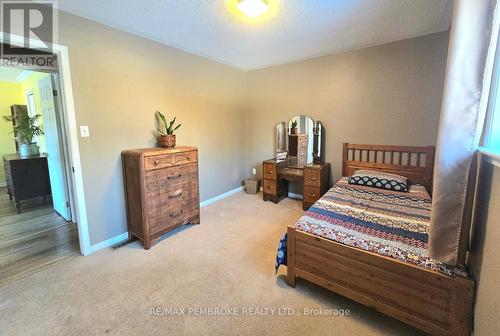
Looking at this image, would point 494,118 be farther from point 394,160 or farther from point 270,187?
point 270,187

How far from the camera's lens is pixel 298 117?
390 cm

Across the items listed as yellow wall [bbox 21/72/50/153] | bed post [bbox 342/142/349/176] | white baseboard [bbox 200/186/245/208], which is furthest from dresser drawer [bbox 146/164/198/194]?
yellow wall [bbox 21/72/50/153]

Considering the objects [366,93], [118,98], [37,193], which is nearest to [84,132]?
[118,98]

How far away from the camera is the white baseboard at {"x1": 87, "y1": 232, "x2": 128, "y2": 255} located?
241 cm

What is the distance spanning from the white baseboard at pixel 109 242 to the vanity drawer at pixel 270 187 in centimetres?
225

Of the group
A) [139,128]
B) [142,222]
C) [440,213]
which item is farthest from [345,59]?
[142,222]

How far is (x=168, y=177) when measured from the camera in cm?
260

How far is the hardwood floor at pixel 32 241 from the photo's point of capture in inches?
85.1

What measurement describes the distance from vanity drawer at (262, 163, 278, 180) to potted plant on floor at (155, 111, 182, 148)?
64.4 inches

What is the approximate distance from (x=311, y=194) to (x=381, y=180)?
1013 mm

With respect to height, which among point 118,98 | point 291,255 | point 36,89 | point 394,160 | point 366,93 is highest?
point 36,89

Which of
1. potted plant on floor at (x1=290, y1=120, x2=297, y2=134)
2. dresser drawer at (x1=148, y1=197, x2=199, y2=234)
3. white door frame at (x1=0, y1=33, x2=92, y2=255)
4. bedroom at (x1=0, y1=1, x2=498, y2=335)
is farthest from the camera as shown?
potted plant on floor at (x1=290, y1=120, x2=297, y2=134)

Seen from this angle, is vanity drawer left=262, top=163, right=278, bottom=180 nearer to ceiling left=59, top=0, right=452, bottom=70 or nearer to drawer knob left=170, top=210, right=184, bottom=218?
drawer knob left=170, top=210, right=184, bottom=218

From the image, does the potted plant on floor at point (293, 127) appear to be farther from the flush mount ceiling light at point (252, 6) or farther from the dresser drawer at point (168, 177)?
the flush mount ceiling light at point (252, 6)
